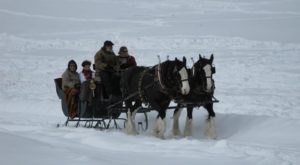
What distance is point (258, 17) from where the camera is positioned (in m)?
39.7

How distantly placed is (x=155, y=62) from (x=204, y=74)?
44.5 feet

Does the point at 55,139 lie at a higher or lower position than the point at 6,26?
lower

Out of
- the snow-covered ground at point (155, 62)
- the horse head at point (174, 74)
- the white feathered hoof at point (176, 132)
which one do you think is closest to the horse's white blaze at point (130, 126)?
the snow-covered ground at point (155, 62)

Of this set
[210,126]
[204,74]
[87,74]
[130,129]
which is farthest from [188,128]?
[87,74]

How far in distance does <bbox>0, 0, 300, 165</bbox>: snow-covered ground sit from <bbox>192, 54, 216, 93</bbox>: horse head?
107 cm

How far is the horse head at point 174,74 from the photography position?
11750 millimetres

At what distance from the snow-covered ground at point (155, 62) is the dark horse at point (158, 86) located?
458 millimetres

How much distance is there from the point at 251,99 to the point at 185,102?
19.0ft

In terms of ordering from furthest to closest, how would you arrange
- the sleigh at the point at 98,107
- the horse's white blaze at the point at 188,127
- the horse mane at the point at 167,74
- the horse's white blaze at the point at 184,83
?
the sleigh at the point at 98,107
the horse's white blaze at the point at 188,127
the horse mane at the point at 167,74
the horse's white blaze at the point at 184,83

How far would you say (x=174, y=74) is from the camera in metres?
12.0

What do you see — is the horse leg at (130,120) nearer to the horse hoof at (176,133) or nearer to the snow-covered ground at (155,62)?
the snow-covered ground at (155,62)

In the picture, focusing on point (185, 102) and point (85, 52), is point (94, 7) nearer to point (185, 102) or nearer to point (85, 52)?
point (85, 52)

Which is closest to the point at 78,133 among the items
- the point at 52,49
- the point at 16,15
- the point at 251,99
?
the point at 251,99

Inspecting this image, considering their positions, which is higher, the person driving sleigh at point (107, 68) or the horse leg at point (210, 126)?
the person driving sleigh at point (107, 68)
